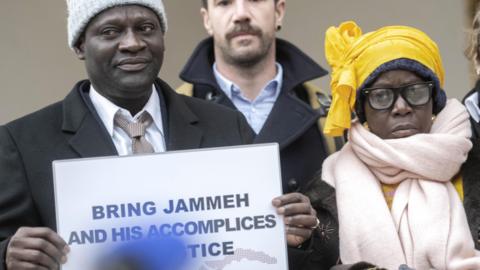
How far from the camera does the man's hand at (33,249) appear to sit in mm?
3186

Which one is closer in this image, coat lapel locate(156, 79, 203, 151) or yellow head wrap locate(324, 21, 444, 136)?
coat lapel locate(156, 79, 203, 151)

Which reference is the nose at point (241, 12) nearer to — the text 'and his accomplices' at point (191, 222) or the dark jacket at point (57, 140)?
the dark jacket at point (57, 140)

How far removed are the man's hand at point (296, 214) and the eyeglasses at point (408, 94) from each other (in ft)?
2.17

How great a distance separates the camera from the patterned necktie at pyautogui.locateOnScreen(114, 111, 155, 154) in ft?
11.7

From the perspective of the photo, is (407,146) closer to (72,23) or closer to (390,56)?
(390,56)

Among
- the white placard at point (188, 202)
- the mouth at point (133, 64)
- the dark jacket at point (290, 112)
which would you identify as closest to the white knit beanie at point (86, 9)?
the mouth at point (133, 64)

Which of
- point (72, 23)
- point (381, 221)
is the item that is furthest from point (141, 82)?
point (381, 221)

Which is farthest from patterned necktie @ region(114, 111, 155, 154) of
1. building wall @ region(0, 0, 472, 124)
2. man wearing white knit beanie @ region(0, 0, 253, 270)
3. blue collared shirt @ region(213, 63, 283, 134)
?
building wall @ region(0, 0, 472, 124)

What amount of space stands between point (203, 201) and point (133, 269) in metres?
0.29

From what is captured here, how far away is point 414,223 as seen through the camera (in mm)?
3793

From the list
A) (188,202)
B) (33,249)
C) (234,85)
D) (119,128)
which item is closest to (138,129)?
(119,128)

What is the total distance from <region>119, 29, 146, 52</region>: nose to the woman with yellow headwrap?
0.82m

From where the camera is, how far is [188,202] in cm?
342

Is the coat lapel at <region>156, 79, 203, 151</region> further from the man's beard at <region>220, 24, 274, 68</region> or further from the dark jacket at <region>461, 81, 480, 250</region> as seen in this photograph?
the man's beard at <region>220, 24, 274, 68</region>
